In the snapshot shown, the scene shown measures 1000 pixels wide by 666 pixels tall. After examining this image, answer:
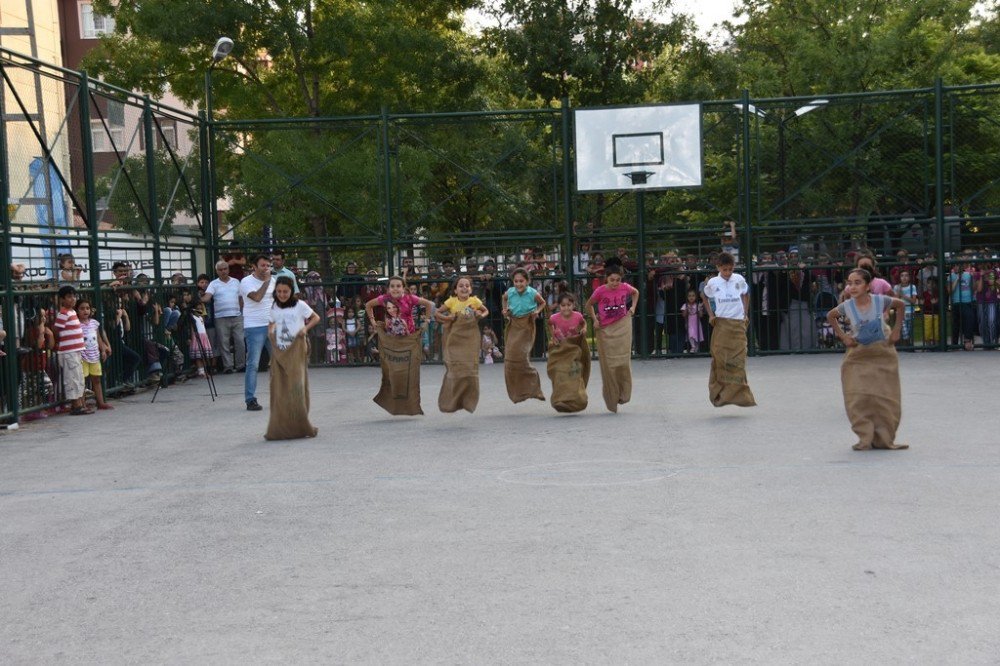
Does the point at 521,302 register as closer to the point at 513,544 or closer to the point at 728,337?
the point at 728,337

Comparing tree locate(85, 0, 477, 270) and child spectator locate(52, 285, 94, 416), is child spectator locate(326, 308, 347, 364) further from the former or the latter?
child spectator locate(52, 285, 94, 416)

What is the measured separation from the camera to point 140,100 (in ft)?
70.8

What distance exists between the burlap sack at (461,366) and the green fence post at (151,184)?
7.15m

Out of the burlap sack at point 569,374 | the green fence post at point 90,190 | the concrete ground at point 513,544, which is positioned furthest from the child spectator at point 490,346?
the concrete ground at point 513,544

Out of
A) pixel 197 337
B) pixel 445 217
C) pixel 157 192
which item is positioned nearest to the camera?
pixel 197 337

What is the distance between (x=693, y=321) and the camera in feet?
76.1

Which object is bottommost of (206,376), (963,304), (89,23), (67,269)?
(206,376)

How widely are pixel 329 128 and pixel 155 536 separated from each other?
20.4 meters

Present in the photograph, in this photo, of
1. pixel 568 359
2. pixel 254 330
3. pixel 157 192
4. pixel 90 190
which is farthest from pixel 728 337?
pixel 157 192

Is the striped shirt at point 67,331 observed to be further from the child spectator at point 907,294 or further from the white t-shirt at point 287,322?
the child spectator at point 907,294

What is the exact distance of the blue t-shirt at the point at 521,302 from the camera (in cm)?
1561

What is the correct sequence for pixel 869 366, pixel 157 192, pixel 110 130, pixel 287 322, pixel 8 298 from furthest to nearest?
pixel 157 192, pixel 110 130, pixel 8 298, pixel 287 322, pixel 869 366

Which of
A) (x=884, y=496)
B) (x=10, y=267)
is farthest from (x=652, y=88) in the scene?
(x=884, y=496)

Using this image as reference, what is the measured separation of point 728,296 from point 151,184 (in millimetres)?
9866
